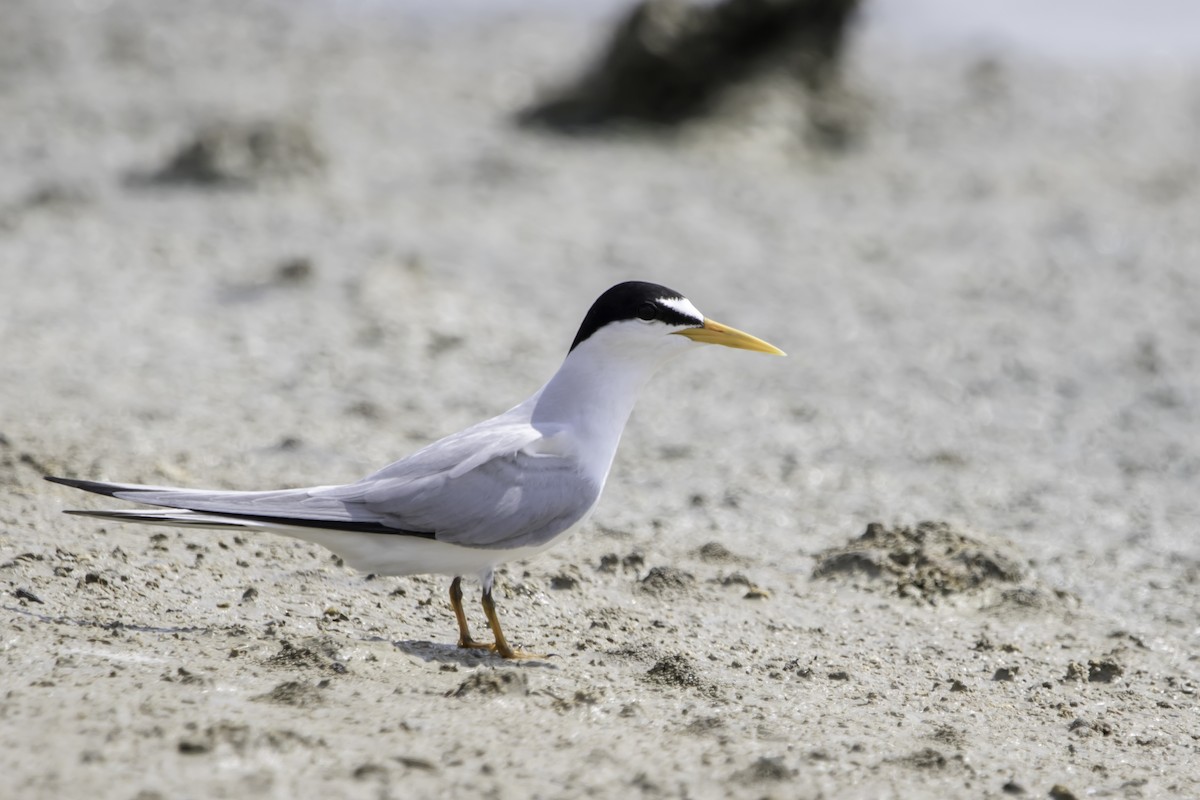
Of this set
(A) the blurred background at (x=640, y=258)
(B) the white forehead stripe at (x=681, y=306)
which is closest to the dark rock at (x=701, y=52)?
(A) the blurred background at (x=640, y=258)

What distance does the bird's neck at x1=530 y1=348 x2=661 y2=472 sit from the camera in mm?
5055

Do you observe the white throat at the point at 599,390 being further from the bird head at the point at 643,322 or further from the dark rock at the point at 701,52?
the dark rock at the point at 701,52

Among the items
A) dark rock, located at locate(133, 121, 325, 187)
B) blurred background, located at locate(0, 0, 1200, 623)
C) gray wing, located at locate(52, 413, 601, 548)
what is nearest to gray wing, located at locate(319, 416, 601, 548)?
gray wing, located at locate(52, 413, 601, 548)

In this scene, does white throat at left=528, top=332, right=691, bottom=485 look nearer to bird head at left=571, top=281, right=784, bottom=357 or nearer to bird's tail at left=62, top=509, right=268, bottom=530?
bird head at left=571, top=281, right=784, bottom=357

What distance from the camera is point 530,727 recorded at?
414cm

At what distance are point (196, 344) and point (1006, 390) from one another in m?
4.88

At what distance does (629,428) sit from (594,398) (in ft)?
10.8

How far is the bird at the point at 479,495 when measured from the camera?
467 cm

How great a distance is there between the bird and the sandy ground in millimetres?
339

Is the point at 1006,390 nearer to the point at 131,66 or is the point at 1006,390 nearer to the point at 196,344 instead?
the point at 196,344

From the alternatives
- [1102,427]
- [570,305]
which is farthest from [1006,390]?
[570,305]

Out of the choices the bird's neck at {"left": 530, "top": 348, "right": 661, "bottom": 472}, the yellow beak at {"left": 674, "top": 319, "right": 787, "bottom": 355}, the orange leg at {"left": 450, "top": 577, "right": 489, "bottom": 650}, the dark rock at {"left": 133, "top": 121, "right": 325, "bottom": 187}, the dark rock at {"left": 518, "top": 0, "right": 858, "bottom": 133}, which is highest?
the dark rock at {"left": 518, "top": 0, "right": 858, "bottom": 133}

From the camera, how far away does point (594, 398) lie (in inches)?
202

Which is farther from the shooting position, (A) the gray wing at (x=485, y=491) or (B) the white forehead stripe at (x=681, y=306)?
(B) the white forehead stripe at (x=681, y=306)
